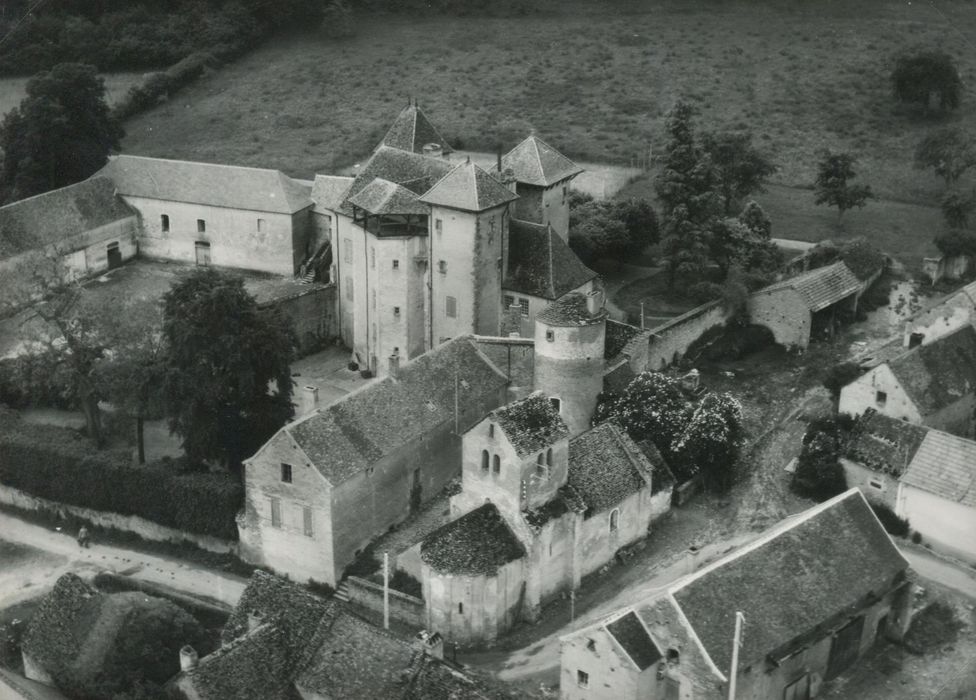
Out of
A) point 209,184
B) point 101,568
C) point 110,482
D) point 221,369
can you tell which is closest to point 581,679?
point 221,369

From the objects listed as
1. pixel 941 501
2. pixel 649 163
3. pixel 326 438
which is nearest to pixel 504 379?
pixel 326 438

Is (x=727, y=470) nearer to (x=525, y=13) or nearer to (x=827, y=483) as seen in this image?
(x=827, y=483)

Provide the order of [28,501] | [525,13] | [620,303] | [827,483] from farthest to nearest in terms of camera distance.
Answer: [525,13] < [620,303] < [28,501] < [827,483]

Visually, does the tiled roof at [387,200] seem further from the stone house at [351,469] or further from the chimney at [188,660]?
the chimney at [188,660]

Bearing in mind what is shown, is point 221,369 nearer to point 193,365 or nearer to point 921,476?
point 193,365

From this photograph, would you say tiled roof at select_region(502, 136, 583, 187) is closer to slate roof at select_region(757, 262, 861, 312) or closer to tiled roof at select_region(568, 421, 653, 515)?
slate roof at select_region(757, 262, 861, 312)

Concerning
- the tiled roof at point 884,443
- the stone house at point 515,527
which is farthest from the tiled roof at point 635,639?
the tiled roof at point 884,443
